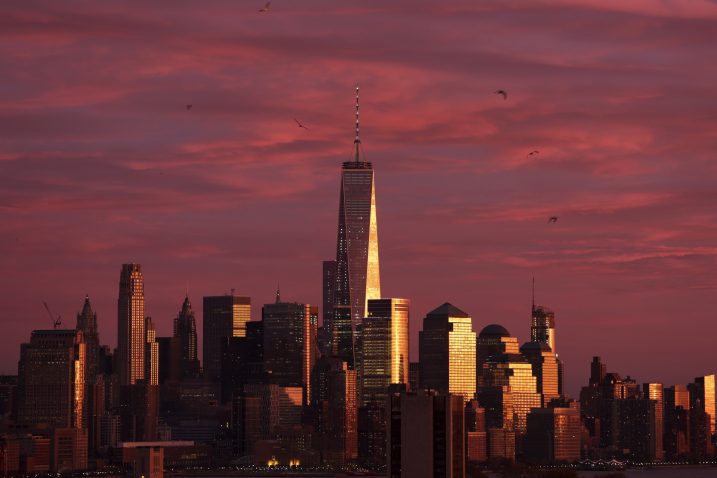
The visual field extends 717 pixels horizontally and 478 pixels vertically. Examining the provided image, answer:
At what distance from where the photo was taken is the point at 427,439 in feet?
419

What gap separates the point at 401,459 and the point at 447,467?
363 cm

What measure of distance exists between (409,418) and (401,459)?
121 inches

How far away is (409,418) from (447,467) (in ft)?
14.3

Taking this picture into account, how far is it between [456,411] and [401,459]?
16.9ft

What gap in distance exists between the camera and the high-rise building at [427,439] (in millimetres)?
127250

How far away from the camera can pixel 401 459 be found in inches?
5069

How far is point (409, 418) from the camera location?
128m

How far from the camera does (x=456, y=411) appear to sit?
12875cm

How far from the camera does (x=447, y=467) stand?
127 meters

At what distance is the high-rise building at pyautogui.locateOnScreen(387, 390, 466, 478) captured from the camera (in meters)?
127
